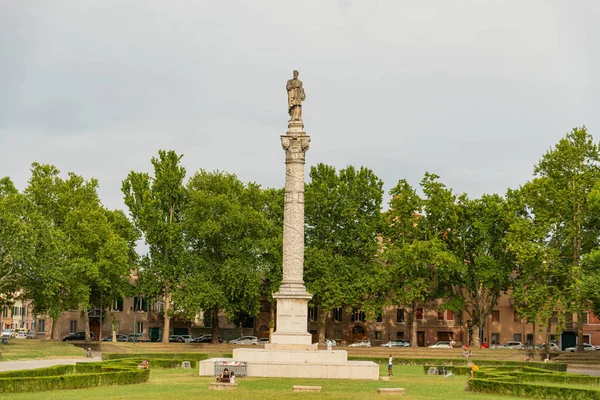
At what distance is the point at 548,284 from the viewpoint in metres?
70.4

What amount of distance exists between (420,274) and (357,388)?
137 ft

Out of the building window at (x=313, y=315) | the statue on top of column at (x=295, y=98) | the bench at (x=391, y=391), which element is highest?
the statue on top of column at (x=295, y=98)

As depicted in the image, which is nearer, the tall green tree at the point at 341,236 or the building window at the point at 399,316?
the tall green tree at the point at 341,236

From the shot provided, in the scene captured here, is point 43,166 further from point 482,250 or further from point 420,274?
point 482,250

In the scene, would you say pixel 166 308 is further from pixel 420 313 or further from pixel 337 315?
pixel 420 313

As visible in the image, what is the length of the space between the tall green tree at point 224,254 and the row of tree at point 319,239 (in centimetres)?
12

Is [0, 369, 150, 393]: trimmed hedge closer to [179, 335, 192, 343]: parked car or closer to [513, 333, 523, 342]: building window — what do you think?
[179, 335, 192, 343]: parked car

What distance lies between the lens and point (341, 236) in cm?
7688

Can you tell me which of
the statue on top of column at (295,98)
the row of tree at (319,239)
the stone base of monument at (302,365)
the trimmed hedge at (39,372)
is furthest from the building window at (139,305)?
the trimmed hedge at (39,372)

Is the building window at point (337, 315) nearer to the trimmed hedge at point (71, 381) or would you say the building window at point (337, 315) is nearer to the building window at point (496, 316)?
the building window at point (496, 316)

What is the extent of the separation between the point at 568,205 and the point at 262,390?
42.1 meters

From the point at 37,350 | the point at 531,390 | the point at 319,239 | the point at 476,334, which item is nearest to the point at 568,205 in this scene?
the point at 476,334

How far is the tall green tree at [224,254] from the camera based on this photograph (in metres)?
73.9

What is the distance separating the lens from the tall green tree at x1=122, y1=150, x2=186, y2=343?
75250mm
